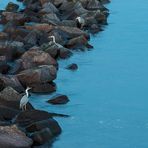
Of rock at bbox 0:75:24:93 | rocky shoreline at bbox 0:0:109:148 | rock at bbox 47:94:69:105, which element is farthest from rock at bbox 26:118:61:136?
rock at bbox 0:75:24:93

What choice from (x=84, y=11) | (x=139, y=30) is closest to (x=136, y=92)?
(x=139, y=30)

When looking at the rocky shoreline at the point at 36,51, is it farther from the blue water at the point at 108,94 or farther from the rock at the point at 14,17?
the blue water at the point at 108,94

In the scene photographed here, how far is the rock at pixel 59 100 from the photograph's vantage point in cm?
1798

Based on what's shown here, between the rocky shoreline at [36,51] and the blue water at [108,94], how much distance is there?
16.5 inches

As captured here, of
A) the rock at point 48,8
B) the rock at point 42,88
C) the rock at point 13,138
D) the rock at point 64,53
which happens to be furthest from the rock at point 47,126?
the rock at point 48,8

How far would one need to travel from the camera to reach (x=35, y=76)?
19.3 metres

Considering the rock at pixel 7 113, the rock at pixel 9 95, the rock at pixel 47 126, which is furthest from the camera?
the rock at pixel 9 95

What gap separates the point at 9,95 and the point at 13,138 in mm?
3115

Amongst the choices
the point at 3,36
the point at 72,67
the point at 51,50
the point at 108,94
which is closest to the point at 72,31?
the point at 3,36

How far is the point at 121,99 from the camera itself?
18.8m

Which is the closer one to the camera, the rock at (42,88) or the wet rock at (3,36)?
the rock at (42,88)

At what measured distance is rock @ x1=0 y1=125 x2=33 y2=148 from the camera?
13930 mm

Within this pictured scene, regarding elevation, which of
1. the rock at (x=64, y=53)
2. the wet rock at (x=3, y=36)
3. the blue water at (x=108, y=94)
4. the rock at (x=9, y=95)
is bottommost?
the blue water at (x=108, y=94)

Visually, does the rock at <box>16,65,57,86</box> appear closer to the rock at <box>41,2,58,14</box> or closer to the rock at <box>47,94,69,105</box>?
the rock at <box>47,94,69,105</box>
